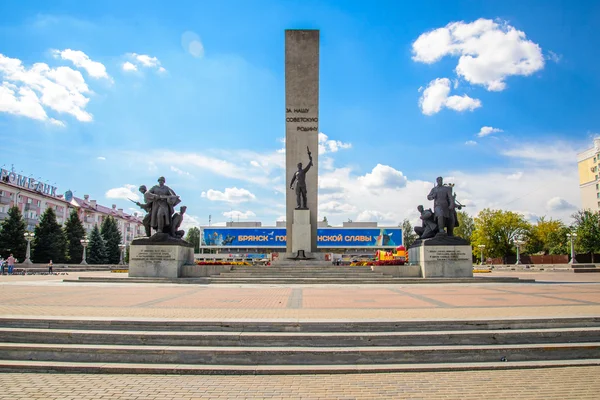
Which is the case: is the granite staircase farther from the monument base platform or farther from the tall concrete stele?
the tall concrete stele

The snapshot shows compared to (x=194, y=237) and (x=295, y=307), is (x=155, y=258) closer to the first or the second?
(x=295, y=307)

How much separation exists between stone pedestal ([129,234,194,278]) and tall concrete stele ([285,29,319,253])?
8.16 metres

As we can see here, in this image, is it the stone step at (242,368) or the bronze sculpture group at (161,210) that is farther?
the bronze sculpture group at (161,210)

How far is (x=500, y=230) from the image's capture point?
59.3 meters

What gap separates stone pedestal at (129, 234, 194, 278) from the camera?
18.6 m

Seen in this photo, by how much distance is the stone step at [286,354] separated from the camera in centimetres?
580

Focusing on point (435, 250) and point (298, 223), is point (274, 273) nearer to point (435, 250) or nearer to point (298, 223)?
→ point (298, 223)

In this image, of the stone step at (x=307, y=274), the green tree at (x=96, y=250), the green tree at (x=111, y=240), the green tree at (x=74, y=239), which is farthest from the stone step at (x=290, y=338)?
the green tree at (x=111, y=240)

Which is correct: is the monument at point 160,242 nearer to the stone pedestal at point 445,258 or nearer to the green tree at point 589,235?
the stone pedestal at point 445,258

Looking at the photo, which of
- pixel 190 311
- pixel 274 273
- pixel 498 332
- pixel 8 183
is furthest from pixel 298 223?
pixel 8 183

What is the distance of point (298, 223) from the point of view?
23344 millimetres

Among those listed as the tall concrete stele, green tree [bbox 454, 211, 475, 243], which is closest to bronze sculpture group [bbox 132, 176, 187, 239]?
the tall concrete stele

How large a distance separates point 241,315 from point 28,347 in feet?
11.1

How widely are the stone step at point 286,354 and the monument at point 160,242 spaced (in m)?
12.7
